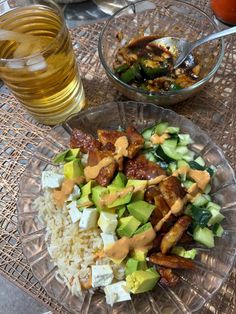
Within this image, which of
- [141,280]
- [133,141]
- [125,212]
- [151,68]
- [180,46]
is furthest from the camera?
[180,46]

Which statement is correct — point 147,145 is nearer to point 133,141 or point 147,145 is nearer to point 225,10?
point 133,141

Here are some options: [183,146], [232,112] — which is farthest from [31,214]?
[232,112]

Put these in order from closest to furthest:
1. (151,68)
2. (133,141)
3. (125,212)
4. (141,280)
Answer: (141,280), (125,212), (133,141), (151,68)

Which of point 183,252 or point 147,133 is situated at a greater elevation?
point 147,133

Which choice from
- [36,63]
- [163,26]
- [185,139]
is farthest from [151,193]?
[163,26]

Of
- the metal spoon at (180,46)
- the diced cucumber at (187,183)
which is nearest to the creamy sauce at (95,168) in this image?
the diced cucumber at (187,183)

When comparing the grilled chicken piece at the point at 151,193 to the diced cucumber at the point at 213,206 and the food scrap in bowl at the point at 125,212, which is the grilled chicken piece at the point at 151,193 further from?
the diced cucumber at the point at 213,206

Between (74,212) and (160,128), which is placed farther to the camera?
(160,128)
